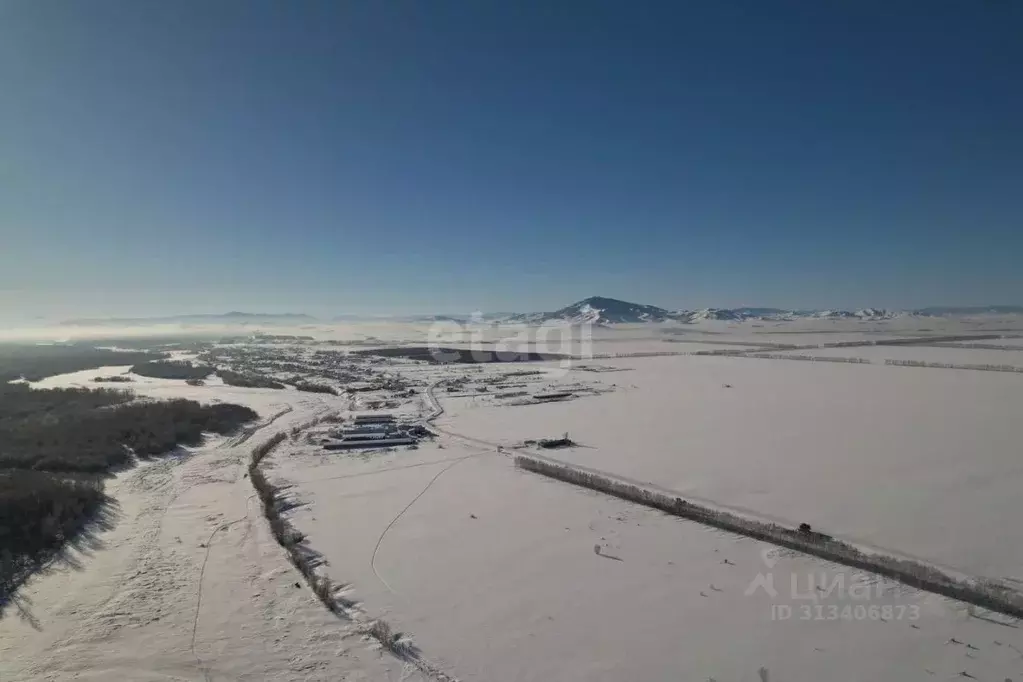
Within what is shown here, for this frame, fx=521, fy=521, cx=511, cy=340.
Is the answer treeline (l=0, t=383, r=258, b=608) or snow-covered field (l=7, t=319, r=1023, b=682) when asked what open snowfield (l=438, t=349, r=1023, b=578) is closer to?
snow-covered field (l=7, t=319, r=1023, b=682)

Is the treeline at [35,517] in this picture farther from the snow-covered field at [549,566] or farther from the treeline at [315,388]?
the treeline at [315,388]

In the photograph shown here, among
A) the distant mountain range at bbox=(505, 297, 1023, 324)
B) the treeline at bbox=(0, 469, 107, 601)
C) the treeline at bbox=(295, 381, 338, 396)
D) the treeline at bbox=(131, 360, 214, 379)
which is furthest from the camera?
the distant mountain range at bbox=(505, 297, 1023, 324)

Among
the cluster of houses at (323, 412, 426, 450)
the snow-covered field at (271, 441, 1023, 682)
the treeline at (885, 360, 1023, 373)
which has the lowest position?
the snow-covered field at (271, 441, 1023, 682)

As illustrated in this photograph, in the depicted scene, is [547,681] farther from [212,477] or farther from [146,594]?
[212,477]

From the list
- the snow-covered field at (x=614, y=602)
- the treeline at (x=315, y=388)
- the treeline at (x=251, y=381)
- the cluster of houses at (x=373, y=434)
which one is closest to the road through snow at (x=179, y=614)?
the snow-covered field at (x=614, y=602)

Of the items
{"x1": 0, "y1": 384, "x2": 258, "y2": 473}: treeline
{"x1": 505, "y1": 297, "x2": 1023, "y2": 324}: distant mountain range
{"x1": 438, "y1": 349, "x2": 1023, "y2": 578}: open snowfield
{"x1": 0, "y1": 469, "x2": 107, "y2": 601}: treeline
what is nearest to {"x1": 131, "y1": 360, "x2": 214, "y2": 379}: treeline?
{"x1": 0, "y1": 384, "x2": 258, "y2": 473}: treeline

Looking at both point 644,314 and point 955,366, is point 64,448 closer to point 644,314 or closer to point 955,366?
point 955,366

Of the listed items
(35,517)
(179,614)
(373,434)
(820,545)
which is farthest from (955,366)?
(35,517)
